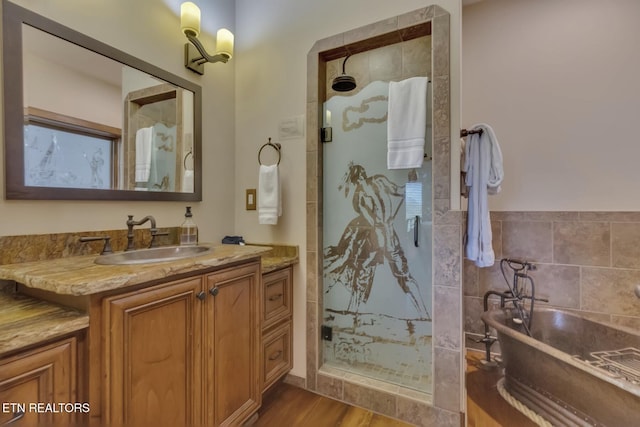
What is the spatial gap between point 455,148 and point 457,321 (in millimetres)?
895

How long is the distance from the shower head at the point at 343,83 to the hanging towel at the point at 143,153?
3.65ft

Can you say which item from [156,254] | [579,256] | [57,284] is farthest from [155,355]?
[579,256]

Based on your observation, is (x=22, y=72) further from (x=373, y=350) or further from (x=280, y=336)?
(x=373, y=350)

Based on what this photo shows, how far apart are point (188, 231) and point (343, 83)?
4.28ft

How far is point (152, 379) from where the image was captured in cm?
98

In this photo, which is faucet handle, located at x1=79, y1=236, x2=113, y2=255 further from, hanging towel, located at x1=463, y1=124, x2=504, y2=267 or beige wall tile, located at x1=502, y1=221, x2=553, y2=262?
beige wall tile, located at x1=502, y1=221, x2=553, y2=262

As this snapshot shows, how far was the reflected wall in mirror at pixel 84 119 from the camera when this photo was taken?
1086mm

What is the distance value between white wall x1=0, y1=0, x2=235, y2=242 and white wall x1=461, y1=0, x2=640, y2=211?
1978 millimetres

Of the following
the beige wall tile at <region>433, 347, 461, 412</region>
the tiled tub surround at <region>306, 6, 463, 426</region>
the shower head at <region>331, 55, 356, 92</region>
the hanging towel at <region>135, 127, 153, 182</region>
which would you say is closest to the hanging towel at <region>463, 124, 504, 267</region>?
the tiled tub surround at <region>306, 6, 463, 426</region>

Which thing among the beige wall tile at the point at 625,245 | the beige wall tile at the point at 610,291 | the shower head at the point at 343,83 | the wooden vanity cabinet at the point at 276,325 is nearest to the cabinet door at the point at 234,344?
the wooden vanity cabinet at the point at 276,325

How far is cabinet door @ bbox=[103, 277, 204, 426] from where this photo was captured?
87 centimetres

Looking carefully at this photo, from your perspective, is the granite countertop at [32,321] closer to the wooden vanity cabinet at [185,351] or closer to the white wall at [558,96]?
the wooden vanity cabinet at [185,351]

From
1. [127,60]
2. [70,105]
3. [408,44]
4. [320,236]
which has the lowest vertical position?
[320,236]

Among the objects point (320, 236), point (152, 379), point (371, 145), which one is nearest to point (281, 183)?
point (320, 236)
